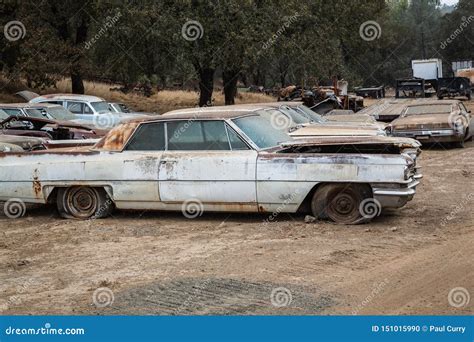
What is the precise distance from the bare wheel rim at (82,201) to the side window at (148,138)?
0.85m

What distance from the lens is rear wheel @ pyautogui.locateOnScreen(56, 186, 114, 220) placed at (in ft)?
29.9

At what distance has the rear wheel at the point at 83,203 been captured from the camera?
910 cm

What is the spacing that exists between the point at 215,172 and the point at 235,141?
1.65ft

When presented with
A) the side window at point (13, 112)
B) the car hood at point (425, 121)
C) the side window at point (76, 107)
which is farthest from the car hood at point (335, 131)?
the side window at point (76, 107)

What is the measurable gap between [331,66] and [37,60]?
1478 cm

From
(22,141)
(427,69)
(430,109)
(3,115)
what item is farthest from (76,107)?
(427,69)

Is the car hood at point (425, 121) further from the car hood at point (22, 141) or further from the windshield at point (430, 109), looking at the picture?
the car hood at point (22, 141)

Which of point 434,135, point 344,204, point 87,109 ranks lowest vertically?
point 344,204

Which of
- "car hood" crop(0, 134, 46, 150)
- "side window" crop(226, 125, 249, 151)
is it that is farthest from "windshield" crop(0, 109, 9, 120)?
Answer: "side window" crop(226, 125, 249, 151)

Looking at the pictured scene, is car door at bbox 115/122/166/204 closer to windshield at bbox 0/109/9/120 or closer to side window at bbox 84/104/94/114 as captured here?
windshield at bbox 0/109/9/120

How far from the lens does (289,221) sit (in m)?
8.45

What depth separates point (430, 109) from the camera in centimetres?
1852

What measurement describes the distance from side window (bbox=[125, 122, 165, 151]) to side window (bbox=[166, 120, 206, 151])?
0.41 feet

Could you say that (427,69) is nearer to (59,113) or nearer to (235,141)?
(59,113)
